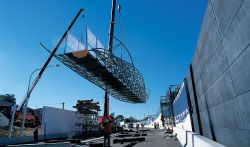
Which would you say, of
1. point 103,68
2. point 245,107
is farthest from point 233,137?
point 103,68

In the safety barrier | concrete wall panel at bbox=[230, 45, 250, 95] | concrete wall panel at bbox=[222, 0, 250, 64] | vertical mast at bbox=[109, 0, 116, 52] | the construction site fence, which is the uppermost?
vertical mast at bbox=[109, 0, 116, 52]

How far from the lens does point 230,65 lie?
6754 millimetres

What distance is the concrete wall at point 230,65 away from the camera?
555 centimetres

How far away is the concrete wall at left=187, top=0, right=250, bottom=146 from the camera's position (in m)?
5.55

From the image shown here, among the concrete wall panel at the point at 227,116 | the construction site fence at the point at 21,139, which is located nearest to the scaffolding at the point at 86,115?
the construction site fence at the point at 21,139

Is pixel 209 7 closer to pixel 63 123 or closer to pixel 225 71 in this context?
pixel 225 71

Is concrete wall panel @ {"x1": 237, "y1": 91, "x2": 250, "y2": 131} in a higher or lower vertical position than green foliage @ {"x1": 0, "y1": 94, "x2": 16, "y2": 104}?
lower

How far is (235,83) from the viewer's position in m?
6.54

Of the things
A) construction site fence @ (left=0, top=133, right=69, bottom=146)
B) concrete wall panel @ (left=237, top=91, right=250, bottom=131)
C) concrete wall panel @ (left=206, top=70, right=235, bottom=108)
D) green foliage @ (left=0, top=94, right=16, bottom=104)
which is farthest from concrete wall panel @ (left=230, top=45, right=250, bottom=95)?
green foliage @ (left=0, top=94, right=16, bottom=104)

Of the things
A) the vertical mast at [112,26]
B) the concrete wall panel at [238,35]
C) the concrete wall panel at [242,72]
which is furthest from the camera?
the vertical mast at [112,26]

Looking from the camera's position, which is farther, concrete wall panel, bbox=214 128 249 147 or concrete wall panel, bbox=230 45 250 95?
concrete wall panel, bbox=214 128 249 147

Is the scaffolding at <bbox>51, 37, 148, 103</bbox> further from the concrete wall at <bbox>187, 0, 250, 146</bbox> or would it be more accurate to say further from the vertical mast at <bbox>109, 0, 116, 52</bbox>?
the concrete wall at <bbox>187, 0, 250, 146</bbox>

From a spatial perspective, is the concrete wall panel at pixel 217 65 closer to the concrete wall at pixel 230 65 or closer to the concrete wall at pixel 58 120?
the concrete wall at pixel 230 65

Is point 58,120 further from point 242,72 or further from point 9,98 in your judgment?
point 9,98
